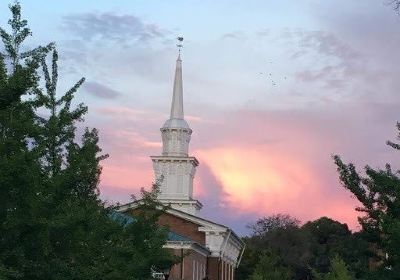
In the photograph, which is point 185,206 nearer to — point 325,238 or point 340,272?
point 340,272

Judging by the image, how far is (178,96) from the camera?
7906cm

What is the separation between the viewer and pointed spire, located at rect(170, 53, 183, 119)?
77.5 meters

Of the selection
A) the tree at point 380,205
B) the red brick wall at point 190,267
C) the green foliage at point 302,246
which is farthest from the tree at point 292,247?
the tree at point 380,205

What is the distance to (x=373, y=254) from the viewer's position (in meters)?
29.4

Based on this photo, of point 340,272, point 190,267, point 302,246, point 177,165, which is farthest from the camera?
point 302,246

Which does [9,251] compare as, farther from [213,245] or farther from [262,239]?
[262,239]

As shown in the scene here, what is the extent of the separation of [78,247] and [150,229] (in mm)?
12351

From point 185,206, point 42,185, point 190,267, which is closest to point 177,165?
point 185,206

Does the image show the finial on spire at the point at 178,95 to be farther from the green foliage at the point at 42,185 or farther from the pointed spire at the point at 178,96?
the green foliage at the point at 42,185

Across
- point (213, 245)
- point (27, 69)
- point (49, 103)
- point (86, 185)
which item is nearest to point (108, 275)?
point (86, 185)

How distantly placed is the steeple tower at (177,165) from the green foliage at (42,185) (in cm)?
4561

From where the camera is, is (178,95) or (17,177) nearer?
(17,177)

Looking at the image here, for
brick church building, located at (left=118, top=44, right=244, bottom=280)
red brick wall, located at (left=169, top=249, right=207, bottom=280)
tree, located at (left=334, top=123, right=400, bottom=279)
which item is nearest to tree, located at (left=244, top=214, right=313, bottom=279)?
brick church building, located at (left=118, top=44, right=244, bottom=280)

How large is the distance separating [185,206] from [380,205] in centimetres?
4728
